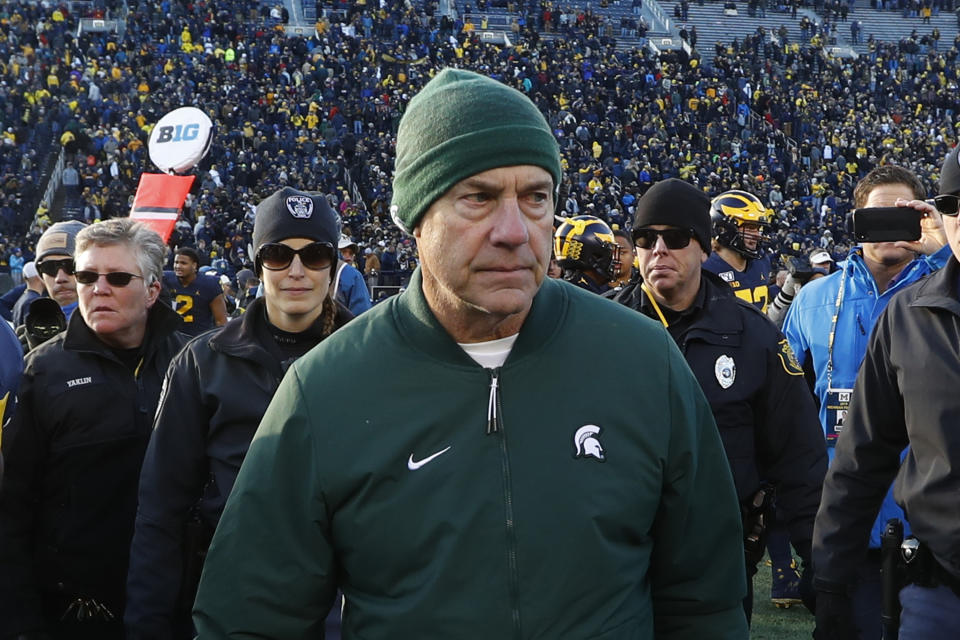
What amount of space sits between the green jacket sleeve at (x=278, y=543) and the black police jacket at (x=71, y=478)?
180 centimetres

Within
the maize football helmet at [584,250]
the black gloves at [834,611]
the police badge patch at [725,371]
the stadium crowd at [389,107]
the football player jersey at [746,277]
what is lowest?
the stadium crowd at [389,107]

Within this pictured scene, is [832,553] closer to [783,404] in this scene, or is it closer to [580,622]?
[783,404]

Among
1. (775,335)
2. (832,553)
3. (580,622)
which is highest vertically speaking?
(580,622)

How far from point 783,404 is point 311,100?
32.3 metres

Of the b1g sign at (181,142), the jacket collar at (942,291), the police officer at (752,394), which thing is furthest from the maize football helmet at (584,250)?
the b1g sign at (181,142)

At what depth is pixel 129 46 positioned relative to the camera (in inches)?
1389

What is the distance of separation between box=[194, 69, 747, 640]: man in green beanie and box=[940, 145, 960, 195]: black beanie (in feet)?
4.36

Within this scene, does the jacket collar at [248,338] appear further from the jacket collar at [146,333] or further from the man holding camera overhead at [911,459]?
the man holding camera overhead at [911,459]

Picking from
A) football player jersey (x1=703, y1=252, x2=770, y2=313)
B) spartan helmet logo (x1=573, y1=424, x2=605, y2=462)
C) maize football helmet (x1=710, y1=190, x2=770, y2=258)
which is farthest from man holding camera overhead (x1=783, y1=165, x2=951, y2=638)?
spartan helmet logo (x1=573, y1=424, x2=605, y2=462)

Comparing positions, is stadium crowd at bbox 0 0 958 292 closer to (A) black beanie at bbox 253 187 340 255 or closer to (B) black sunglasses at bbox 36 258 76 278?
(B) black sunglasses at bbox 36 258 76 278

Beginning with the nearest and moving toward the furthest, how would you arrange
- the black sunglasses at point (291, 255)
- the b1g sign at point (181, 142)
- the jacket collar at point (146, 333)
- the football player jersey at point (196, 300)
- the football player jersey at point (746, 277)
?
the black sunglasses at point (291, 255), the jacket collar at point (146, 333), the football player jersey at point (746, 277), the football player jersey at point (196, 300), the b1g sign at point (181, 142)

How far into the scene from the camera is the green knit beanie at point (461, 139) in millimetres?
1914

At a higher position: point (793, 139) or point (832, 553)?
point (832, 553)

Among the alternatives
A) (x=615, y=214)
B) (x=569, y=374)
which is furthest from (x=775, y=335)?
(x=615, y=214)
